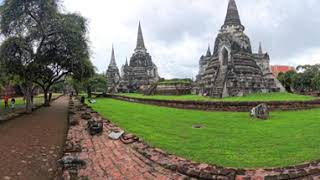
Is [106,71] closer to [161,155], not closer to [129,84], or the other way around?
[129,84]

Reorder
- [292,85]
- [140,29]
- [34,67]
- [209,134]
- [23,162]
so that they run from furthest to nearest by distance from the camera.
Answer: [140,29] → [292,85] → [34,67] → [209,134] → [23,162]

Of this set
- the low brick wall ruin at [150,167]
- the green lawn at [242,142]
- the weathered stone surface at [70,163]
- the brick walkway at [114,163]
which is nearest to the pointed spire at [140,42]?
the green lawn at [242,142]

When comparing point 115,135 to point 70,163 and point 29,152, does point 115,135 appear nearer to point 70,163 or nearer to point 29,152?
point 29,152

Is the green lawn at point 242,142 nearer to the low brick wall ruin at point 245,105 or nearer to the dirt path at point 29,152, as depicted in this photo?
the dirt path at point 29,152

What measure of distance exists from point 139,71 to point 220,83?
96.9ft

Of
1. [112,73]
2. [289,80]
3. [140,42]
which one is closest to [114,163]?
[140,42]

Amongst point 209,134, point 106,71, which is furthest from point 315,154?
point 106,71

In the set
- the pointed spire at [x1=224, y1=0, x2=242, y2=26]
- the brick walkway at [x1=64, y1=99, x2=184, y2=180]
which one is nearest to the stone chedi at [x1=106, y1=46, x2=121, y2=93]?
the pointed spire at [x1=224, y1=0, x2=242, y2=26]

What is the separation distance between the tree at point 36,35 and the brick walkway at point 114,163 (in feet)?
44.3

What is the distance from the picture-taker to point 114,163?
6.90 m

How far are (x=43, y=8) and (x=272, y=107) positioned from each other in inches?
640

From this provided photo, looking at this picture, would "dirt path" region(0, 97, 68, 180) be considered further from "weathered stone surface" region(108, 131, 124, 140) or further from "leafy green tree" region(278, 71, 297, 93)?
"leafy green tree" region(278, 71, 297, 93)

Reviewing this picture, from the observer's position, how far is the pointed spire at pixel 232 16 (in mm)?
29656

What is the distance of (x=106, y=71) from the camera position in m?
69.6
